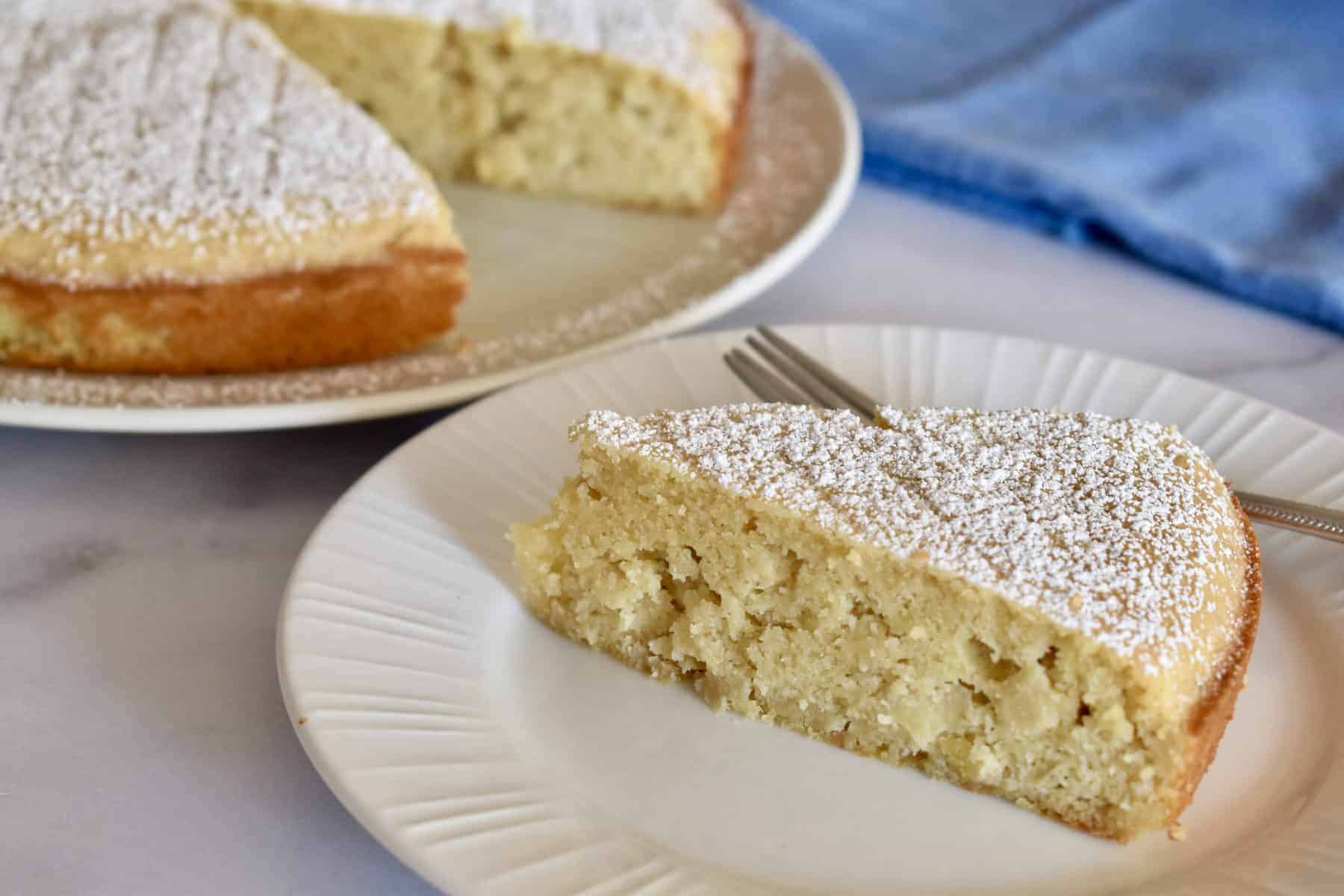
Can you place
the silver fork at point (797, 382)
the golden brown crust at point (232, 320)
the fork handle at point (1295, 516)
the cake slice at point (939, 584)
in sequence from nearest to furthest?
the cake slice at point (939, 584) < the fork handle at point (1295, 516) < the silver fork at point (797, 382) < the golden brown crust at point (232, 320)

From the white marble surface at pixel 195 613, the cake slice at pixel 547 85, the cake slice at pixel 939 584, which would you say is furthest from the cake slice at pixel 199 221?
the cake slice at pixel 939 584

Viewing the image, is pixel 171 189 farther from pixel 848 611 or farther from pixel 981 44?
pixel 981 44

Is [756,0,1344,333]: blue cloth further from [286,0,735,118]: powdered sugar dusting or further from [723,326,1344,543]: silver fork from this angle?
[723,326,1344,543]: silver fork

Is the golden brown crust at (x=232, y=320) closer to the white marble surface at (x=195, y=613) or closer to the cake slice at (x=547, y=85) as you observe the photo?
the white marble surface at (x=195, y=613)

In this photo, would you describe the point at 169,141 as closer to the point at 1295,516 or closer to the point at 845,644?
the point at 845,644

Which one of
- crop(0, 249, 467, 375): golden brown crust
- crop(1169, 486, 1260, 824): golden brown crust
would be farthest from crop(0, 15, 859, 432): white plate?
crop(1169, 486, 1260, 824): golden brown crust

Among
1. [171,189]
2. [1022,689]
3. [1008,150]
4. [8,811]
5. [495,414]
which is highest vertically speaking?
[1008,150]

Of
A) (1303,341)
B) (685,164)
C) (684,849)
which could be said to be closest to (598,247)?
(685,164)

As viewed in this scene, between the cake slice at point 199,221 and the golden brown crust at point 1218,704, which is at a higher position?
the golden brown crust at point 1218,704
